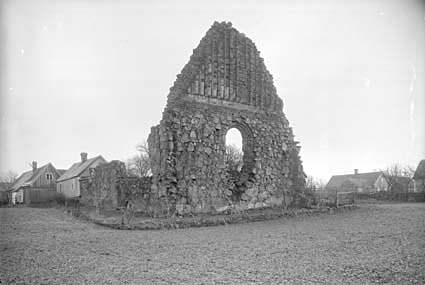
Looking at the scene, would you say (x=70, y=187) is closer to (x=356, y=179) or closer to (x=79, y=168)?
(x=79, y=168)

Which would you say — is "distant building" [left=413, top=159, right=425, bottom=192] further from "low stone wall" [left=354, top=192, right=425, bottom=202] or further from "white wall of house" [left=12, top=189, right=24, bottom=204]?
"white wall of house" [left=12, top=189, right=24, bottom=204]

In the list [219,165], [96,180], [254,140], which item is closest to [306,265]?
[219,165]

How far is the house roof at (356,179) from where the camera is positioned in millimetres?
57234

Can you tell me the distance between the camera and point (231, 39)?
1688 cm

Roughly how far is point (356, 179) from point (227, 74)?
51.4 meters

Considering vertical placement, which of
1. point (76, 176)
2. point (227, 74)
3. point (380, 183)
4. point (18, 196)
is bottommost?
point (380, 183)

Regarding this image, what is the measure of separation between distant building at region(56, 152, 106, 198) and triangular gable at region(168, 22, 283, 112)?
86.1 feet

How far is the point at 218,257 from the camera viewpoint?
6.59 m

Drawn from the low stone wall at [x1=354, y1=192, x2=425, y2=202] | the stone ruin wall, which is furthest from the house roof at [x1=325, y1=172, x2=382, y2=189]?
the stone ruin wall

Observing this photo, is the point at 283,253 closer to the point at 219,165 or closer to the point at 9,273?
the point at 9,273

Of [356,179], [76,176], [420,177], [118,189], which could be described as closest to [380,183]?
[356,179]

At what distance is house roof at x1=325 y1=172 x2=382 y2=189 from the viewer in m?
57.2

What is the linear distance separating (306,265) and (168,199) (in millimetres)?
8404

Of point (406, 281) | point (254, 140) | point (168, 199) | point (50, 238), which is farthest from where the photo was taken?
point (254, 140)
